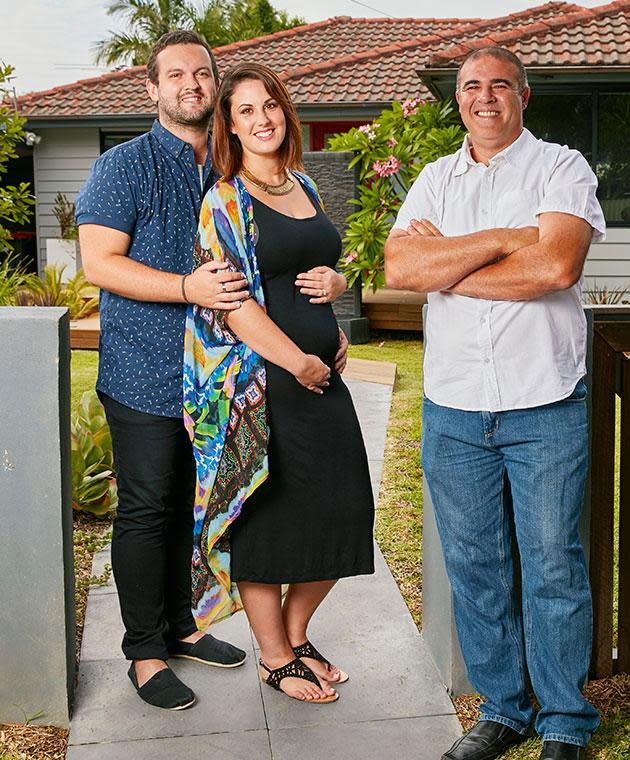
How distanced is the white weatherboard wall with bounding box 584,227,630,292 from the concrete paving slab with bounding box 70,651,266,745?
10163 mm

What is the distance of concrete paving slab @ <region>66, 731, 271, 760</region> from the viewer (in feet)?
10.0

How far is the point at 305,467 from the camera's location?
3254 mm

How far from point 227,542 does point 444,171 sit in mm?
1343

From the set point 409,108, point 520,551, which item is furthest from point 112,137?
point 520,551

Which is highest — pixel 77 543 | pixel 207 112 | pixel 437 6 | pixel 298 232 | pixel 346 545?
pixel 437 6

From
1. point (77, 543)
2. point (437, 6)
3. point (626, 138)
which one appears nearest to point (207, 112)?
point (77, 543)

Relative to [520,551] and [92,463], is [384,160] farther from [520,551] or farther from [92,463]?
[520,551]

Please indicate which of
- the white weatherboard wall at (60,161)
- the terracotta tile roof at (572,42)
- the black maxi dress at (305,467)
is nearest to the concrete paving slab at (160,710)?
the black maxi dress at (305,467)

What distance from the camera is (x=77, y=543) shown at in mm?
5133

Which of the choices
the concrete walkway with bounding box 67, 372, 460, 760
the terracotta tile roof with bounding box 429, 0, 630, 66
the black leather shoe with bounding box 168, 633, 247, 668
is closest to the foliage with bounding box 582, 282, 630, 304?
the terracotta tile roof with bounding box 429, 0, 630, 66

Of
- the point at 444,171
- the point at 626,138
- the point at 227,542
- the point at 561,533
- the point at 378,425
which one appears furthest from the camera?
the point at 626,138

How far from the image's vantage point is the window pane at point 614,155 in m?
13.4

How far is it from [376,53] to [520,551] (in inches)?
692

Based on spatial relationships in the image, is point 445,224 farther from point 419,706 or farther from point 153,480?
point 419,706
